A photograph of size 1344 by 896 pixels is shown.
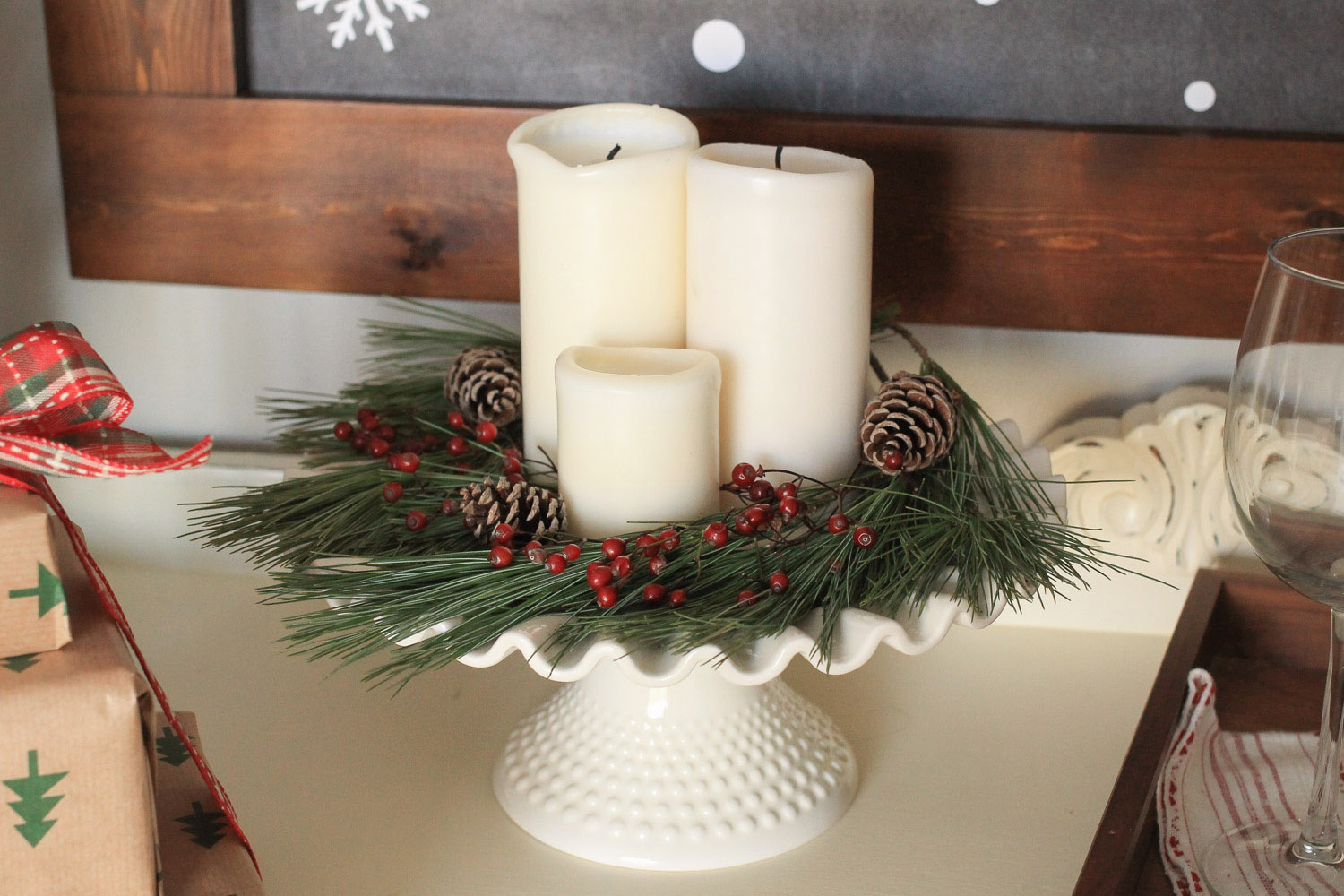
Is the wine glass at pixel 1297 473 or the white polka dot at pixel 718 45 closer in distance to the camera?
the wine glass at pixel 1297 473

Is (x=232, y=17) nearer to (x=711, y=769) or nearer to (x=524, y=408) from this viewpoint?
(x=524, y=408)

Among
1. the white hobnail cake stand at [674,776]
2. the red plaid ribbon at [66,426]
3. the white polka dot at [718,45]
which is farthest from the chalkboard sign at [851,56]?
the red plaid ribbon at [66,426]

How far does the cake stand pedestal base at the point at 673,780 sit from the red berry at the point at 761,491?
0.08 m

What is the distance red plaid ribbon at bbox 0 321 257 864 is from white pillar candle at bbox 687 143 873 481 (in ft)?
0.71

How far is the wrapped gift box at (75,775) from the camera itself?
0.35 metres

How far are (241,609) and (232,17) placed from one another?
36 cm

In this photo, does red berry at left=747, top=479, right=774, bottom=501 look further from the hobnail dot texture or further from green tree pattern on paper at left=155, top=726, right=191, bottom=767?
green tree pattern on paper at left=155, top=726, right=191, bottom=767

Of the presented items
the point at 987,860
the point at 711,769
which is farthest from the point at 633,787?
the point at 987,860

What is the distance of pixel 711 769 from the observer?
52 cm

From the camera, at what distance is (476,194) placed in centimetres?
73

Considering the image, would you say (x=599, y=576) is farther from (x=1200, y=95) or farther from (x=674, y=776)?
(x=1200, y=95)

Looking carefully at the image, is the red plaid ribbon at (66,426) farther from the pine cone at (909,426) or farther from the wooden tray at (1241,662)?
the wooden tray at (1241,662)

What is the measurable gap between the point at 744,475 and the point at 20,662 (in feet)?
0.88

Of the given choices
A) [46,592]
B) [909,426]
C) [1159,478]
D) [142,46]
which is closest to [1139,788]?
[909,426]
